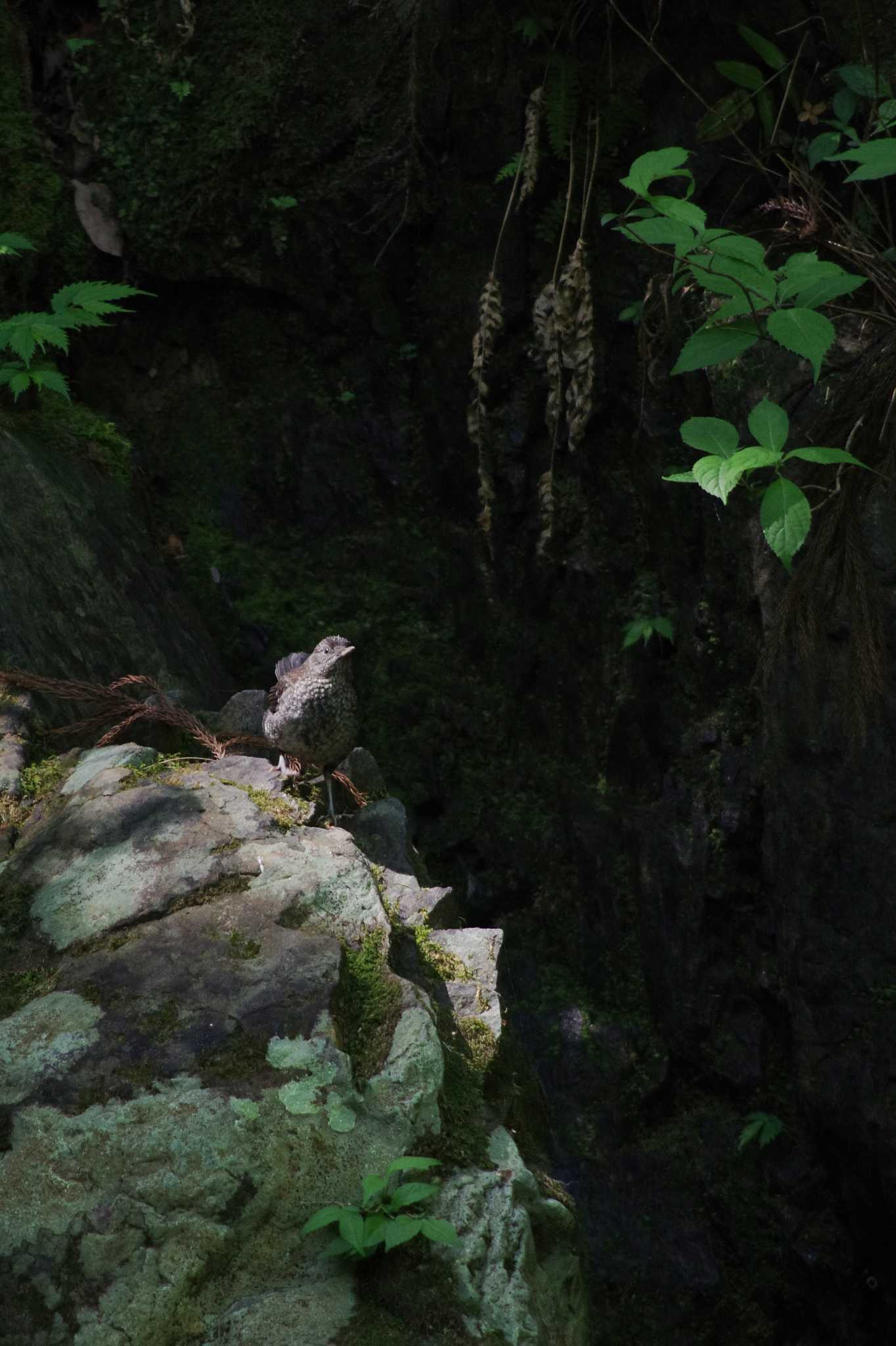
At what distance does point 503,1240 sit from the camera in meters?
2.00

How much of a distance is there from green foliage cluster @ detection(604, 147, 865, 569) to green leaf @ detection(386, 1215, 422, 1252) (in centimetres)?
154

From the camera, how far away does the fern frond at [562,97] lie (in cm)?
544

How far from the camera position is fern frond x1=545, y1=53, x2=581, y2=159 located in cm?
544

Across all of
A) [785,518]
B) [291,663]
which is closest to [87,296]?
[291,663]

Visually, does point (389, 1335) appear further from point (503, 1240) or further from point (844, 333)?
point (844, 333)

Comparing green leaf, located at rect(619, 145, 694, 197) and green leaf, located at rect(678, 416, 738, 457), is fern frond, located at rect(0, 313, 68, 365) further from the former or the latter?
green leaf, located at rect(678, 416, 738, 457)

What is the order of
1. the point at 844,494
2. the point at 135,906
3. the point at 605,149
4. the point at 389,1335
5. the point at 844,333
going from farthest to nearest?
the point at 605,149, the point at 844,333, the point at 844,494, the point at 135,906, the point at 389,1335

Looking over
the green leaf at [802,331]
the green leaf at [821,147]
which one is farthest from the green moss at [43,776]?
the green leaf at [821,147]

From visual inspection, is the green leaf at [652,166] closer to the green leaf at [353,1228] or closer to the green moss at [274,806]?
the green moss at [274,806]

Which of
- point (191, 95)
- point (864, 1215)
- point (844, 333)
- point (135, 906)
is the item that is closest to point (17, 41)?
point (191, 95)

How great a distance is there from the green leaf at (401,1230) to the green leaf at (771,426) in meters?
1.75

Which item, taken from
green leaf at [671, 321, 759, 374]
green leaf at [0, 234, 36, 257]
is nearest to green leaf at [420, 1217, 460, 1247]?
green leaf at [671, 321, 759, 374]

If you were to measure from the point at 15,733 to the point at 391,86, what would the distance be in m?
4.62

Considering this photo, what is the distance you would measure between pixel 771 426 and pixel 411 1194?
69.7 inches
